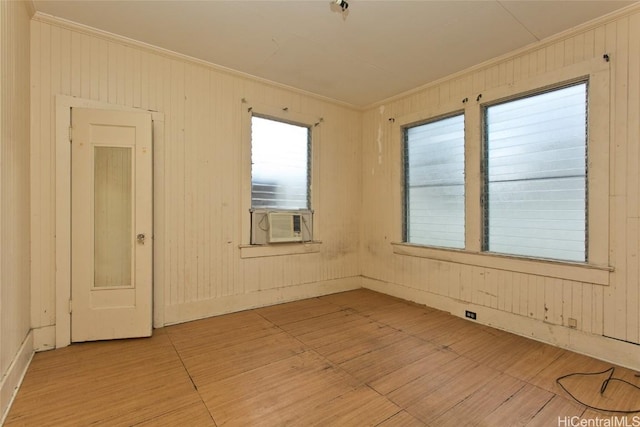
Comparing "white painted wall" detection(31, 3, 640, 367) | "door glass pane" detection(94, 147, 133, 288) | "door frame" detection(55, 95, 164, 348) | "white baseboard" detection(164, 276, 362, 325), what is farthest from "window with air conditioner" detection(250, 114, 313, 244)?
"door frame" detection(55, 95, 164, 348)

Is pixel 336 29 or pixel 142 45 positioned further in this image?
pixel 142 45

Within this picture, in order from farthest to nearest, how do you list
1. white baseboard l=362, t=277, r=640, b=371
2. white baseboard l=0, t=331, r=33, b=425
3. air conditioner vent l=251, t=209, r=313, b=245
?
air conditioner vent l=251, t=209, r=313, b=245 < white baseboard l=362, t=277, r=640, b=371 < white baseboard l=0, t=331, r=33, b=425

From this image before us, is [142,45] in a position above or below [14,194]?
above

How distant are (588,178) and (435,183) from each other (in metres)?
1.59

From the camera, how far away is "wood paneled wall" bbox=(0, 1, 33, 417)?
1979 mm

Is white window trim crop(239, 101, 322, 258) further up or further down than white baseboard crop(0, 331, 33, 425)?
further up

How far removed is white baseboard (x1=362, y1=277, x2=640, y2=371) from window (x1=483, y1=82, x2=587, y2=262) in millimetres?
673

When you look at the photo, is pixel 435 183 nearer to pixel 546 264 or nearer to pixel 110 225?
pixel 546 264

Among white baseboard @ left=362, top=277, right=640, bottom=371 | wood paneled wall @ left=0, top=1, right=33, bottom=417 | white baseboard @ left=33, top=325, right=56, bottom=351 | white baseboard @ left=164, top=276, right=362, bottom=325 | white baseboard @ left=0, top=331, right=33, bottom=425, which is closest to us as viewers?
white baseboard @ left=0, top=331, right=33, bottom=425

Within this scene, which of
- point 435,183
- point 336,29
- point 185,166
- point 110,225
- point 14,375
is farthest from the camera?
point 435,183

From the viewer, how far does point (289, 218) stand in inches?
167

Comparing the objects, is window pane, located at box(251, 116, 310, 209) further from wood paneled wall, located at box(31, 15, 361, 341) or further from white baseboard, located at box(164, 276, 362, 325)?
white baseboard, located at box(164, 276, 362, 325)

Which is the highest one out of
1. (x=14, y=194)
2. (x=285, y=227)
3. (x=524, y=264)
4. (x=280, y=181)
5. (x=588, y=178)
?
(x=280, y=181)

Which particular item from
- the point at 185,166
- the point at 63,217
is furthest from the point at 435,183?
the point at 63,217
